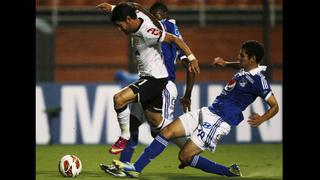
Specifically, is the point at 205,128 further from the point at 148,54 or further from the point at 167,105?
the point at 148,54

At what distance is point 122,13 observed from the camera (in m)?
8.31

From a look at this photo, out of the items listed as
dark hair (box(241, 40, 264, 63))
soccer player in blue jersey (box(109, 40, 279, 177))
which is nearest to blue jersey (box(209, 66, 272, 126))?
soccer player in blue jersey (box(109, 40, 279, 177))

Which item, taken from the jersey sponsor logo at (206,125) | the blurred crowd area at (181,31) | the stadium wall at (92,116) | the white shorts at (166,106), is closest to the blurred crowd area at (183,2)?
the blurred crowd area at (181,31)

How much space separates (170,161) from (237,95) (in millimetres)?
2790

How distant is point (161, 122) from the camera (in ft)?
28.7

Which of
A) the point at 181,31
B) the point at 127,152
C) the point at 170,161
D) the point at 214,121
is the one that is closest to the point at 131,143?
the point at 127,152

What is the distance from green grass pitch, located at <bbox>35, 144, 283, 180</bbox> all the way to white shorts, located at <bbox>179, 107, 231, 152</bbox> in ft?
1.68

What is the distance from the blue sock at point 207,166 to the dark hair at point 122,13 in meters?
1.70

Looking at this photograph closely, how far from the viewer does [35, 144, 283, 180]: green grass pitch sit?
29.0ft

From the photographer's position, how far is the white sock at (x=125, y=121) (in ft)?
28.7

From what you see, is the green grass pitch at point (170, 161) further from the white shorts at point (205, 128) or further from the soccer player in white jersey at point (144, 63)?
the soccer player in white jersey at point (144, 63)
